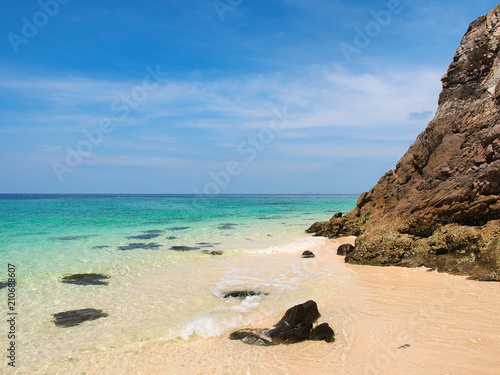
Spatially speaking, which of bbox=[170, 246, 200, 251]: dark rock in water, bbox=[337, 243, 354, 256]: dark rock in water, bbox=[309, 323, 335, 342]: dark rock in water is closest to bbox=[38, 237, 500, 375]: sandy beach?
bbox=[309, 323, 335, 342]: dark rock in water

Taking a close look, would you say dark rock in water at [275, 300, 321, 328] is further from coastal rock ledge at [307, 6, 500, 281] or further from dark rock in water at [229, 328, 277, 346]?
coastal rock ledge at [307, 6, 500, 281]

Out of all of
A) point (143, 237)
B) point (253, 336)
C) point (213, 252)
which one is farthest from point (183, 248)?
point (253, 336)

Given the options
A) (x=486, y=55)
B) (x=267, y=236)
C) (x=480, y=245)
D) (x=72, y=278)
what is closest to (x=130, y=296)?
(x=72, y=278)

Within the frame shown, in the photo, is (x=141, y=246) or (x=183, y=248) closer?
(x=183, y=248)

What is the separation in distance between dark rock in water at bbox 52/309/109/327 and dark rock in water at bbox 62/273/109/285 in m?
2.67

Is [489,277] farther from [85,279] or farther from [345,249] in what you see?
[85,279]

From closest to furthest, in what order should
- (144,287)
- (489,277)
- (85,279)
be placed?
(489,277) → (144,287) → (85,279)

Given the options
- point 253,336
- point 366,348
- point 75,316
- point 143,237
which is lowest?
point 143,237

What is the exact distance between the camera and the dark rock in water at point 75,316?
23.0 ft

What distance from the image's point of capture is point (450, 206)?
10578mm

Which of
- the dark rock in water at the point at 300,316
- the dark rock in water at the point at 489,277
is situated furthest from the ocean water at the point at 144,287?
the dark rock in water at the point at 489,277

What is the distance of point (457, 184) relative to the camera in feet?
35.1

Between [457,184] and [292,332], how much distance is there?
330 inches

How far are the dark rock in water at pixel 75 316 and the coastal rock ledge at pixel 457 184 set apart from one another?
8.90 meters
